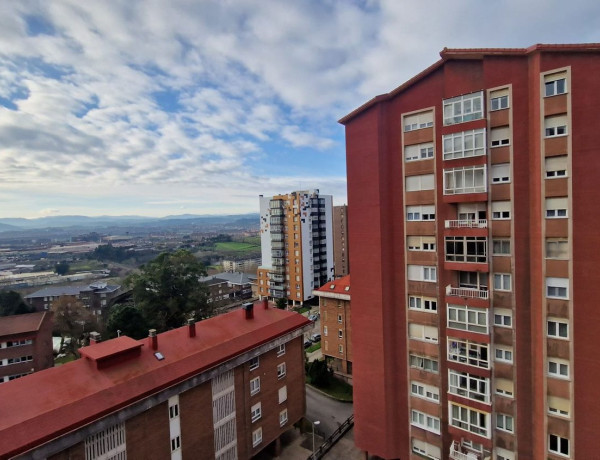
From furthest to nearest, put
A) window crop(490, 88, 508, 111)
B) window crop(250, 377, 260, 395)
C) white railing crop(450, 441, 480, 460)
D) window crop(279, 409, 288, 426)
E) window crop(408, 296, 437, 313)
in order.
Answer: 1. window crop(279, 409, 288, 426)
2. window crop(250, 377, 260, 395)
3. window crop(408, 296, 437, 313)
4. white railing crop(450, 441, 480, 460)
5. window crop(490, 88, 508, 111)

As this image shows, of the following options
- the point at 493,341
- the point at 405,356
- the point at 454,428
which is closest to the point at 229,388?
the point at 405,356

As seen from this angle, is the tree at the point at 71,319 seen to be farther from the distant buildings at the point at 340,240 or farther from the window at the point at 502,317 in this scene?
the distant buildings at the point at 340,240

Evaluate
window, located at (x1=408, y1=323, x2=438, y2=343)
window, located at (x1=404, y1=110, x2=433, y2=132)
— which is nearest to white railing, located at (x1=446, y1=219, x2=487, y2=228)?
window, located at (x1=404, y1=110, x2=433, y2=132)

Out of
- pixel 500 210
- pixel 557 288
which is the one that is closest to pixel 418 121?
pixel 500 210

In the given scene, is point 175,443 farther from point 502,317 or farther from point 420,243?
point 502,317

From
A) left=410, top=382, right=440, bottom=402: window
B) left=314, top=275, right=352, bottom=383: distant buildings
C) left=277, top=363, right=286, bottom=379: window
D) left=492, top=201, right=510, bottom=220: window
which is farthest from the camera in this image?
left=314, top=275, right=352, bottom=383: distant buildings

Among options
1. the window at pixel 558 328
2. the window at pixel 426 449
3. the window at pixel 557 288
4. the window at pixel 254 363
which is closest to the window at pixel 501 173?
the window at pixel 557 288

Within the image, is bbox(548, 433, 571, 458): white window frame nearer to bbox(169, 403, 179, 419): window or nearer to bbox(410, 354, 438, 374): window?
bbox(410, 354, 438, 374): window
